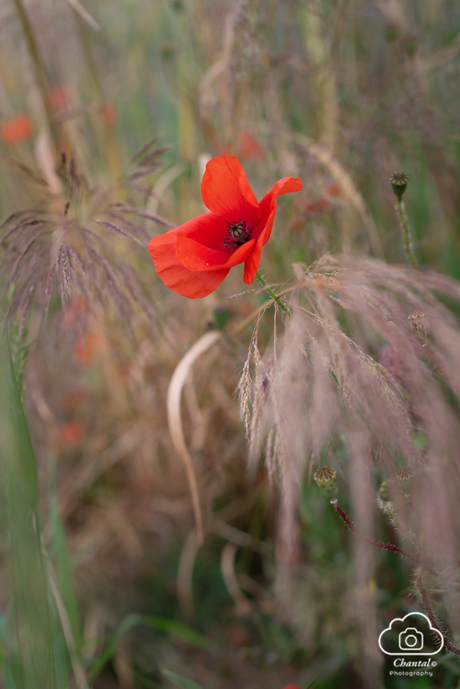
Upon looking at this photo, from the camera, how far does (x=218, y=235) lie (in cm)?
70

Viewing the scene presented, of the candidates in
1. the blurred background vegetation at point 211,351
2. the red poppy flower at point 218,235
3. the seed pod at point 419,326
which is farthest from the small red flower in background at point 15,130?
the seed pod at point 419,326

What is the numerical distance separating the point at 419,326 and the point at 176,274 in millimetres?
293

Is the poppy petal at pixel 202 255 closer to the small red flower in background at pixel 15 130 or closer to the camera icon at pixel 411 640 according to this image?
the camera icon at pixel 411 640

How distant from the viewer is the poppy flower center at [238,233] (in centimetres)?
68

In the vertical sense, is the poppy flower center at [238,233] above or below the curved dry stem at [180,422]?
above

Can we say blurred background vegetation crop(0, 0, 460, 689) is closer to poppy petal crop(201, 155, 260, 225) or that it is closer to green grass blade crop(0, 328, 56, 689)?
green grass blade crop(0, 328, 56, 689)

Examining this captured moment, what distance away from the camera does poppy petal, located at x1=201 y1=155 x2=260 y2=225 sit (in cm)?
59

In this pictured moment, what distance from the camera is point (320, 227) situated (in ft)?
3.29

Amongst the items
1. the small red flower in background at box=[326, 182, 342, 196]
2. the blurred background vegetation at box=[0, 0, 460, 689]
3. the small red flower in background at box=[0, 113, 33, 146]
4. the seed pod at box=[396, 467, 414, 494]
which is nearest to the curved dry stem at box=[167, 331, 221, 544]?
the blurred background vegetation at box=[0, 0, 460, 689]

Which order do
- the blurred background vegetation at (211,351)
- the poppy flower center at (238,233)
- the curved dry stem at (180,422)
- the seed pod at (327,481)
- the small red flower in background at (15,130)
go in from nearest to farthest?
the seed pod at (327,481) → the poppy flower center at (238,233) → the curved dry stem at (180,422) → the blurred background vegetation at (211,351) → the small red flower in background at (15,130)

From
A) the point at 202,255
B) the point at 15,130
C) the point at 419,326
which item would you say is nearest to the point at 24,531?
the point at 202,255

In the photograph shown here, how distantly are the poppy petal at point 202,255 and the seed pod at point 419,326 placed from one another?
0.67 ft

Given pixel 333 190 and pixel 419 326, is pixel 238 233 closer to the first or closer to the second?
pixel 419 326

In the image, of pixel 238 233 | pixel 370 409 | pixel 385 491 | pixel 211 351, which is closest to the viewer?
pixel 370 409
